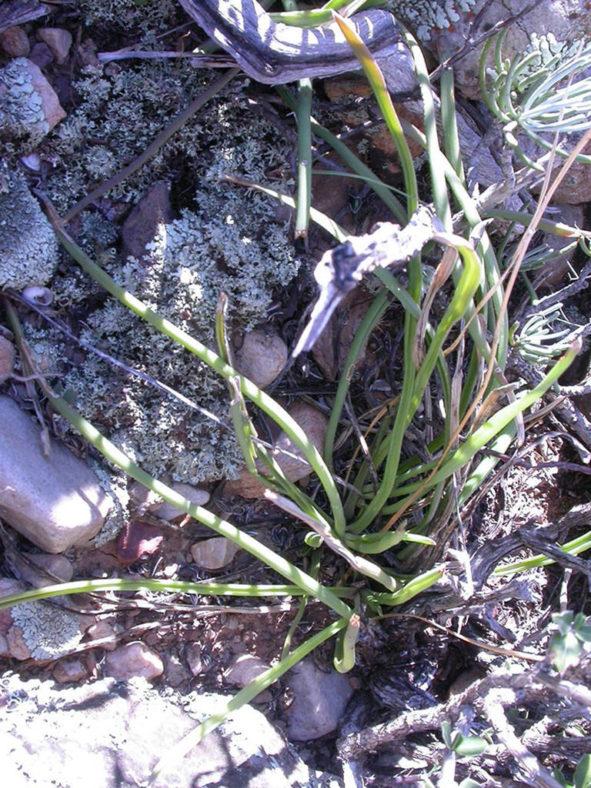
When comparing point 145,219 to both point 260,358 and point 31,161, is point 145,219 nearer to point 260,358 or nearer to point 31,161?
point 31,161

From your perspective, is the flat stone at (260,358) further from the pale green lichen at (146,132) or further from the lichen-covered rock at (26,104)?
the lichen-covered rock at (26,104)

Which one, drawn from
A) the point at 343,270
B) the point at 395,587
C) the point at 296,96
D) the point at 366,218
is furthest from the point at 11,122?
the point at 395,587

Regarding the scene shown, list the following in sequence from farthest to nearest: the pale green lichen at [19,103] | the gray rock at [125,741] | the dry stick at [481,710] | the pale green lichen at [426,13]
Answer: the pale green lichen at [426,13]
the pale green lichen at [19,103]
the gray rock at [125,741]
the dry stick at [481,710]

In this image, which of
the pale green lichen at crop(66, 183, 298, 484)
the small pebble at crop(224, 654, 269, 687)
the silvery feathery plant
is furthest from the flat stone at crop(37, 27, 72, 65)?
the small pebble at crop(224, 654, 269, 687)

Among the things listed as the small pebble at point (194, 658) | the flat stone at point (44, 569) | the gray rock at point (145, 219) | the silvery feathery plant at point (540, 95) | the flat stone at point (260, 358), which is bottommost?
the small pebble at point (194, 658)

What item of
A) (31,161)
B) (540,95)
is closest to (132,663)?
(31,161)

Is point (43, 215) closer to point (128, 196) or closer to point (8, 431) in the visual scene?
point (128, 196)

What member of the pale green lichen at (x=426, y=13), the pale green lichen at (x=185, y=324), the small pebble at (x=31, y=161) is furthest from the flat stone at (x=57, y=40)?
the pale green lichen at (x=426, y=13)
